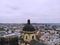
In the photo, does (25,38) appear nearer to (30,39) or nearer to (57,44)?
(30,39)

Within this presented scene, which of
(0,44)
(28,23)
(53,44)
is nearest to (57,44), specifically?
(53,44)

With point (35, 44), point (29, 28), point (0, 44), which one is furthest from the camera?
point (0, 44)

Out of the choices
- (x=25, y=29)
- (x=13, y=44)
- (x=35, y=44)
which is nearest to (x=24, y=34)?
(x=25, y=29)

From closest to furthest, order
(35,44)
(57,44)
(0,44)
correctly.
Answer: (35,44)
(0,44)
(57,44)

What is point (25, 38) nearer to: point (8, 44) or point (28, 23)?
point (28, 23)

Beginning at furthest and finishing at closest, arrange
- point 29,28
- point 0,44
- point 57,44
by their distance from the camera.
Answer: point 57,44 → point 0,44 → point 29,28

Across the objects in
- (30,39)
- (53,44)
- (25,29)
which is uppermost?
(25,29)

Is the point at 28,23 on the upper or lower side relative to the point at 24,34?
upper

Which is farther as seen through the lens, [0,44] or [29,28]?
[0,44]

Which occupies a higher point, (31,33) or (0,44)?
(31,33)
